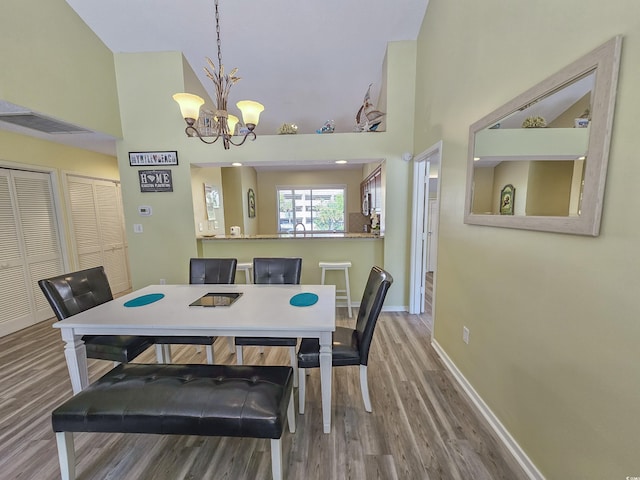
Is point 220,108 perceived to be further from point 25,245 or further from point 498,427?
point 25,245

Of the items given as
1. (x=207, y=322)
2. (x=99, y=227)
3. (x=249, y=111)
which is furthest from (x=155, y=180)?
(x=207, y=322)

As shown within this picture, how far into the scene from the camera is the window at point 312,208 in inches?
290

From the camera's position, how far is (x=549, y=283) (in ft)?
3.97

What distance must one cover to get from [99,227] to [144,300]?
3.17 metres

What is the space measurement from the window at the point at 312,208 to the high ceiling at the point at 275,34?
3.50 meters

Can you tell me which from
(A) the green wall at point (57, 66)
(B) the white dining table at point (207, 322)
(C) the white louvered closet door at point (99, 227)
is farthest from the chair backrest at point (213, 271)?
(C) the white louvered closet door at point (99, 227)

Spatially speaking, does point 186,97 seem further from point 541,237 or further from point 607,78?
point 541,237

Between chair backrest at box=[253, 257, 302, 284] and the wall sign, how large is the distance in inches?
76.0

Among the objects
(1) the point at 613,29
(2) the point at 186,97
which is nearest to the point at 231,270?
(2) the point at 186,97

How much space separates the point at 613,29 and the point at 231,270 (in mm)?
2698

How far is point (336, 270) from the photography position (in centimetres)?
365

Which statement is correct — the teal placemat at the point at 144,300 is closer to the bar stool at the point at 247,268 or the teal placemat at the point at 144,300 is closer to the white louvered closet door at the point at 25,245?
the bar stool at the point at 247,268

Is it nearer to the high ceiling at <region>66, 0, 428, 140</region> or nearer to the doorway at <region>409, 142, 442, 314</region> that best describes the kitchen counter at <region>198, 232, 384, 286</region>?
the doorway at <region>409, 142, 442, 314</region>

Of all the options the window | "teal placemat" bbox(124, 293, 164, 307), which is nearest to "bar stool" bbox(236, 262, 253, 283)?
"teal placemat" bbox(124, 293, 164, 307)
